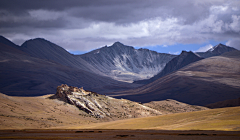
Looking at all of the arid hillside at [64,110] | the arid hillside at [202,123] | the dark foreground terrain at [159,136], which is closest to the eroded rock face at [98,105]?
the arid hillside at [64,110]

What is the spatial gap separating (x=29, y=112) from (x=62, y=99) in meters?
17.0

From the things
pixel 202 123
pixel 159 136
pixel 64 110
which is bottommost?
pixel 202 123

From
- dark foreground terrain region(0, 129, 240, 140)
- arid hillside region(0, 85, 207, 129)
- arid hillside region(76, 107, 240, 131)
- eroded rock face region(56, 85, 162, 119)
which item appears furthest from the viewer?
eroded rock face region(56, 85, 162, 119)

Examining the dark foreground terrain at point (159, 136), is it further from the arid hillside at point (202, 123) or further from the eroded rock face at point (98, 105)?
the eroded rock face at point (98, 105)

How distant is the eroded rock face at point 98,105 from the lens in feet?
258

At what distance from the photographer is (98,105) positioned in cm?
8188

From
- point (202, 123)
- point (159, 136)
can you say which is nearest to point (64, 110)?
point (202, 123)

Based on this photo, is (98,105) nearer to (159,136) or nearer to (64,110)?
(64,110)

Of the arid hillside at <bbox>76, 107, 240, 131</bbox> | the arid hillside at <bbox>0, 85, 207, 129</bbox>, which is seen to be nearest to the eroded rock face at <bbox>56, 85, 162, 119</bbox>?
the arid hillside at <bbox>0, 85, 207, 129</bbox>

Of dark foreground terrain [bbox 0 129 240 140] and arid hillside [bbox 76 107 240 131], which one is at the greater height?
dark foreground terrain [bbox 0 129 240 140]

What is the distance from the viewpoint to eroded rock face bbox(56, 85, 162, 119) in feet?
258

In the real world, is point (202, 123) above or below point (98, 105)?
below

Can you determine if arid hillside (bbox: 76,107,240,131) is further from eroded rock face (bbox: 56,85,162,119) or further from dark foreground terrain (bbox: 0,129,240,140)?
eroded rock face (bbox: 56,85,162,119)

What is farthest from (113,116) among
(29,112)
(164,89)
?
(164,89)
